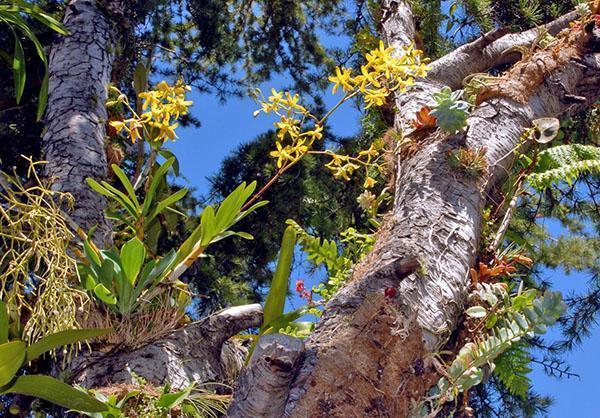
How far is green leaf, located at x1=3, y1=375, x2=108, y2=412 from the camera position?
1.74m

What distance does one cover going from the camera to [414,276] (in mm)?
1777

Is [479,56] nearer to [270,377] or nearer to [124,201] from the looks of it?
[124,201]

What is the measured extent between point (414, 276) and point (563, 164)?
1226 mm

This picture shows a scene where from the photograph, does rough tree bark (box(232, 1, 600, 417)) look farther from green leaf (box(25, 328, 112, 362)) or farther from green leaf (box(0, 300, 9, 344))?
green leaf (box(0, 300, 9, 344))

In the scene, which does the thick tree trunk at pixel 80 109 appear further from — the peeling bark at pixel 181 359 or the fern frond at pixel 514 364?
the fern frond at pixel 514 364

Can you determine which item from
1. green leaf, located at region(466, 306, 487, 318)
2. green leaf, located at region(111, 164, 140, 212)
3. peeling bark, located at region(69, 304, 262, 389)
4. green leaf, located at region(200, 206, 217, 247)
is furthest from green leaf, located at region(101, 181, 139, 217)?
green leaf, located at region(466, 306, 487, 318)

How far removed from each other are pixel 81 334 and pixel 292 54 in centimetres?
395

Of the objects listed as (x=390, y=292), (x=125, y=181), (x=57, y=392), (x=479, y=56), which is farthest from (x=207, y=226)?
(x=479, y=56)

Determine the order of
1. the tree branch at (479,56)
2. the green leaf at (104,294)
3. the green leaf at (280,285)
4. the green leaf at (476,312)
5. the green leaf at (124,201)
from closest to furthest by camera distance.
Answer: the green leaf at (476,312), the green leaf at (104,294), the green leaf at (280,285), the green leaf at (124,201), the tree branch at (479,56)

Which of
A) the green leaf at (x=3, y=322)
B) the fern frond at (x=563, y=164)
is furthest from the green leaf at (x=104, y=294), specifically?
the fern frond at (x=563, y=164)

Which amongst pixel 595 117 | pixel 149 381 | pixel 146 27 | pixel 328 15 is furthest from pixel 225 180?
pixel 149 381

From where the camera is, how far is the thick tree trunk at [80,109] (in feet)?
8.56

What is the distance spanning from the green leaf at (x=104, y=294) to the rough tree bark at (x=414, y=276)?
708mm

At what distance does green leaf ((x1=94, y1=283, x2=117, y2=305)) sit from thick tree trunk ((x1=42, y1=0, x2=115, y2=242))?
442mm
